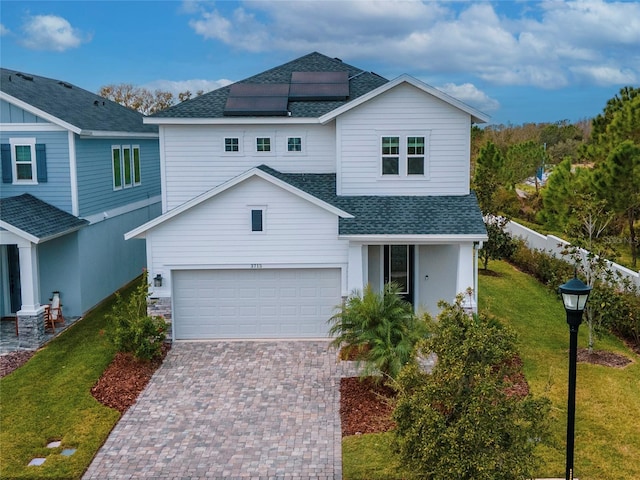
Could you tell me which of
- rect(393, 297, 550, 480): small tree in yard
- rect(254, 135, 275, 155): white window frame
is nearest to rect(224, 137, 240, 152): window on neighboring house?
rect(254, 135, 275, 155): white window frame

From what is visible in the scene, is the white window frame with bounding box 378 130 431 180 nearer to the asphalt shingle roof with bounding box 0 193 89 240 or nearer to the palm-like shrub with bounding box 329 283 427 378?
the palm-like shrub with bounding box 329 283 427 378

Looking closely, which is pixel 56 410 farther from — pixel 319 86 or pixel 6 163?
pixel 319 86

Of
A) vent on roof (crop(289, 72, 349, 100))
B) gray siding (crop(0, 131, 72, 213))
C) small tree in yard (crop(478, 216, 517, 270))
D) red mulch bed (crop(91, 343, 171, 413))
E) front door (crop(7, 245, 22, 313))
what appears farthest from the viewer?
small tree in yard (crop(478, 216, 517, 270))

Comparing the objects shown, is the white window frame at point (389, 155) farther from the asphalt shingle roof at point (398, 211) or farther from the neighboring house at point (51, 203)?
the neighboring house at point (51, 203)

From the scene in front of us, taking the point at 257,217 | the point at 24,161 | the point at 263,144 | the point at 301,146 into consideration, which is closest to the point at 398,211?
the point at 301,146

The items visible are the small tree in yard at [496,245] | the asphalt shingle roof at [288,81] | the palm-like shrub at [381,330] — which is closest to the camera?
the palm-like shrub at [381,330]

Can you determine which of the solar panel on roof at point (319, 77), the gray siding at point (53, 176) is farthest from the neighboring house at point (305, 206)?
the gray siding at point (53, 176)
